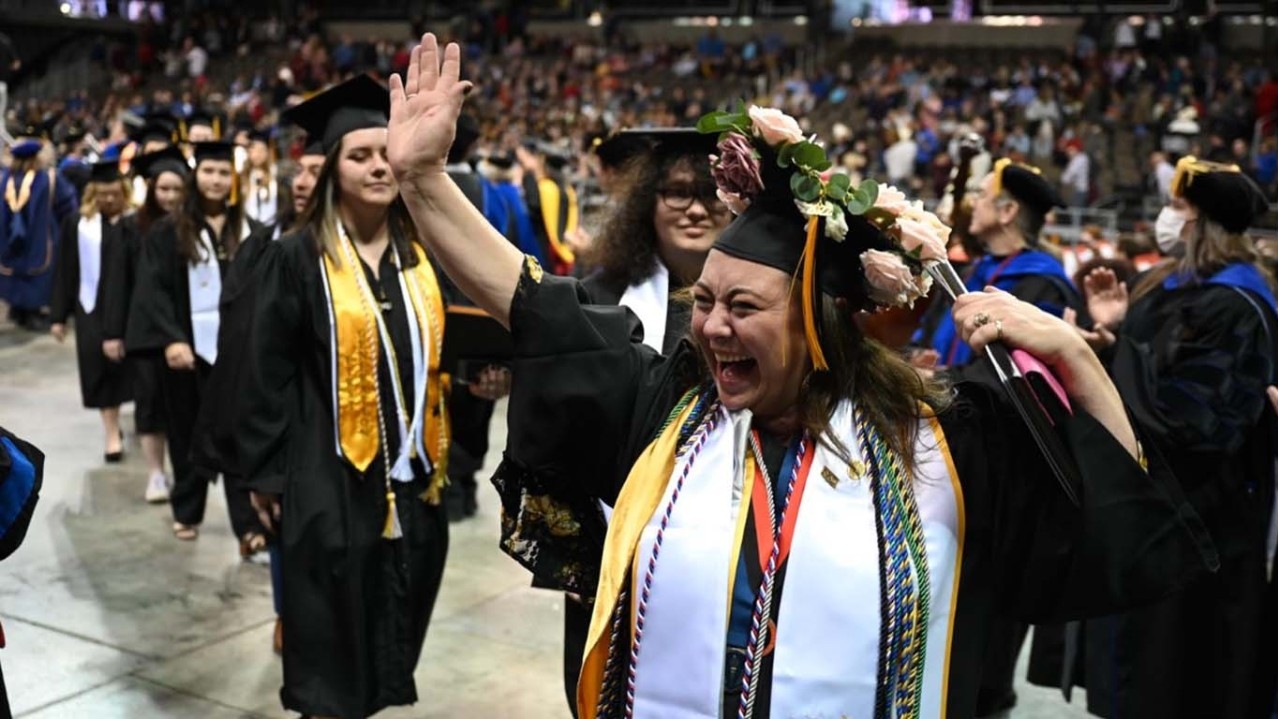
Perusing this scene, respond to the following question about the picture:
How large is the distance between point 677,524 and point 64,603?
4829mm

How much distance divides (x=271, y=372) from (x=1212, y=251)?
3069 millimetres

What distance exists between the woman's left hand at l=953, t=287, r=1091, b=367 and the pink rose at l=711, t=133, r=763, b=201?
0.40 m

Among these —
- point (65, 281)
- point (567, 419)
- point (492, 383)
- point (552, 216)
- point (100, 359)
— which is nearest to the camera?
point (567, 419)

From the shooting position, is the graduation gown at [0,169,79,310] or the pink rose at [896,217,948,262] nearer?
the pink rose at [896,217,948,262]

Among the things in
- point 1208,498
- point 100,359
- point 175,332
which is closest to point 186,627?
point 175,332

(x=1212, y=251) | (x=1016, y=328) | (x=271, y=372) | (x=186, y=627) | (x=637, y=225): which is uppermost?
Answer: (x=1016, y=328)

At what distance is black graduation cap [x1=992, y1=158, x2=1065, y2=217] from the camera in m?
5.44

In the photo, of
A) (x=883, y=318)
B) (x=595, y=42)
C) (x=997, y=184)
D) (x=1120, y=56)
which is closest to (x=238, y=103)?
(x=595, y=42)

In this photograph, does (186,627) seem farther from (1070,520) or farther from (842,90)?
(842,90)

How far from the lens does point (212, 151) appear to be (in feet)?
23.0

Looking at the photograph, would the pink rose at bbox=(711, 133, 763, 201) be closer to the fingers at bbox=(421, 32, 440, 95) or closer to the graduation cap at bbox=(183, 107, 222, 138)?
the fingers at bbox=(421, 32, 440, 95)

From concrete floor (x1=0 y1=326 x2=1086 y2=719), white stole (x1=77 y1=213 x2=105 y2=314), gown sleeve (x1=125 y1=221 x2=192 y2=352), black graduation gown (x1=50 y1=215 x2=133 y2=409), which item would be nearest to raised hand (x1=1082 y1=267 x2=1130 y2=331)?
concrete floor (x1=0 y1=326 x2=1086 y2=719)

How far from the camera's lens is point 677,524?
7.54ft

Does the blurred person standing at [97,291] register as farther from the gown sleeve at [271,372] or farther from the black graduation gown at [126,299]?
the gown sleeve at [271,372]
